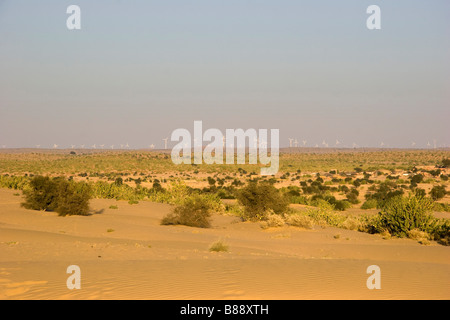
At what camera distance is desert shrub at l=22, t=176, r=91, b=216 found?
26.5 meters

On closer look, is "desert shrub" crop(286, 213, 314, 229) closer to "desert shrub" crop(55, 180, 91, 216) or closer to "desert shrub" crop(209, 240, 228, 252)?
"desert shrub" crop(209, 240, 228, 252)

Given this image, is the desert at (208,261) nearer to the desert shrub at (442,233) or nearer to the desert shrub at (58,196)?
the desert shrub at (442,233)

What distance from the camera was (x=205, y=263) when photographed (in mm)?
13859

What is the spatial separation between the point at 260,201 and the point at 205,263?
14.0 m

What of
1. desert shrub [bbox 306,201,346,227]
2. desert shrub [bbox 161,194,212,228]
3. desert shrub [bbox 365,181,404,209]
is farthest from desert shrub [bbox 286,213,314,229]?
desert shrub [bbox 365,181,404,209]

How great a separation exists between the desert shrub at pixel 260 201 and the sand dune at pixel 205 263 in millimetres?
2821

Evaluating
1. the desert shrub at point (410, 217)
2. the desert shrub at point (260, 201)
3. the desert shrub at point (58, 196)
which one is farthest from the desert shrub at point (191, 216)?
the desert shrub at point (410, 217)

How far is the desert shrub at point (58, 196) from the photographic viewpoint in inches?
1042

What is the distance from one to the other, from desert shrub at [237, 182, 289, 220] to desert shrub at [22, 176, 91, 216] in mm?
8643
